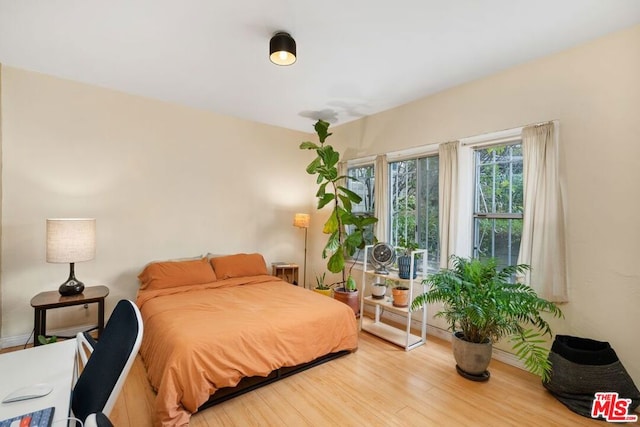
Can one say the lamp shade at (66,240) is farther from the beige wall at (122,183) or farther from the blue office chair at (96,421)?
the blue office chair at (96,421)

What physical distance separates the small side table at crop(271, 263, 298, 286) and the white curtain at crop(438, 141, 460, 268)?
209cm

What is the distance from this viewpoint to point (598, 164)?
7.16 ft

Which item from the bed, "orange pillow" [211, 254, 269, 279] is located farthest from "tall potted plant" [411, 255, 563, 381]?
"orange pillow" [211, 254, 269, 279]

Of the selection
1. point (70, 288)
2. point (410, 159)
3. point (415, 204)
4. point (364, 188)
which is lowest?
point (70, 288)

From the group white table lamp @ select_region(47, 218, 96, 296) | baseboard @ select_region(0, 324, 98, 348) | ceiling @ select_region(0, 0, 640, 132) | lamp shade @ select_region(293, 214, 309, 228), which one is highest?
ceiling @ select_region(0, 0, 640, 132)

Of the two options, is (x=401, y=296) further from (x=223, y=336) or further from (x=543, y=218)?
(x=223, y=336)

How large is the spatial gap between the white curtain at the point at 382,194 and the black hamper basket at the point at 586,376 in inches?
80.2

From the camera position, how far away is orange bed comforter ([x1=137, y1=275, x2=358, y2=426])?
1810 millimetres

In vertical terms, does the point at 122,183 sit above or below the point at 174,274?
above

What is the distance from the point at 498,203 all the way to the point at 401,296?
1.36m

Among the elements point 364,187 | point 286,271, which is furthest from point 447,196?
point 286,271

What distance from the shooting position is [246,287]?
3.25 metres

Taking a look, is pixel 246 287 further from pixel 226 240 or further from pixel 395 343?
pixel 395 343

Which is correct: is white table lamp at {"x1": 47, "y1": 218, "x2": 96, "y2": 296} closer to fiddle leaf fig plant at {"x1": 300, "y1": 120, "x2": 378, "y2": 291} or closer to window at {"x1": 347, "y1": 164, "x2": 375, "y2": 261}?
fiddle leaf fig plant at {"x1": 300, "y1": 120, "x2": 378, "y2": 291}
